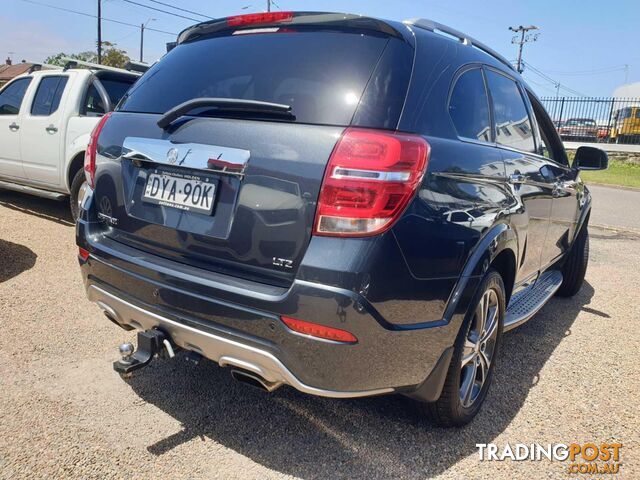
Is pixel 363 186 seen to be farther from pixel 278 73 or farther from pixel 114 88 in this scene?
pixel 114 88

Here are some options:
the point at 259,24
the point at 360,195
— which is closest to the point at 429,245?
the point at 360,195

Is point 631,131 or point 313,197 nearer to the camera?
point 313,197

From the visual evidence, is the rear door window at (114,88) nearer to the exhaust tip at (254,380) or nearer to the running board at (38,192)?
the running board at (38,192)

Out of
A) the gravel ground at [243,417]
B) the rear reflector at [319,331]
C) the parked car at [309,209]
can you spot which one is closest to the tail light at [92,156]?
the parked car at [309,209]

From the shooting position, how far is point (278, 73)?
2.16 metres

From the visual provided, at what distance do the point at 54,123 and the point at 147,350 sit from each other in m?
4.75

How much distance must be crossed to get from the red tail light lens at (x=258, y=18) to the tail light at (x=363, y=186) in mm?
818

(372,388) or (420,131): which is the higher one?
(420,131)

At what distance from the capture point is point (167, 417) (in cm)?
247

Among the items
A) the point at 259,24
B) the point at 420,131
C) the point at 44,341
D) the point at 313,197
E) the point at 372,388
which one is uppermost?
the point at 259,24

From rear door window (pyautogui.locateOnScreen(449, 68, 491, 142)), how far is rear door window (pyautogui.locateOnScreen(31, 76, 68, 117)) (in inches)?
201

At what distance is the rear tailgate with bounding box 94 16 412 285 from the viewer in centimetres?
192

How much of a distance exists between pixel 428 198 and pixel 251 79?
3.01 ft

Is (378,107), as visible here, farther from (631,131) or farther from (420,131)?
(631,131)
